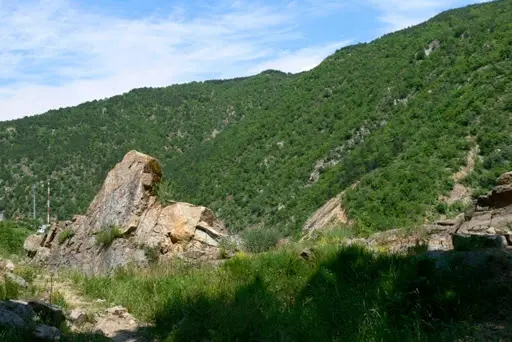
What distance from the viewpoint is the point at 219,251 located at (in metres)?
10.4

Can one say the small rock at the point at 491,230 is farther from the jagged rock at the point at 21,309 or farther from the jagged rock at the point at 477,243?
the jagged rock at the point at 21,309

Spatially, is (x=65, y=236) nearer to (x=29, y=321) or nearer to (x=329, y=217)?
(x=29, y=321)

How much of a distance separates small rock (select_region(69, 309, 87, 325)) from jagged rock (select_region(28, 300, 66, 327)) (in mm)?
157

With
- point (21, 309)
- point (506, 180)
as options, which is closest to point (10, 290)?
point (21, 309)

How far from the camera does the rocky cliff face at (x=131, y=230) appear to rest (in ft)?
36.3

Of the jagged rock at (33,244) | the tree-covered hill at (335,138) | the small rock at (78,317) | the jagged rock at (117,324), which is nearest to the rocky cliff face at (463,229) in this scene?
the jagged rock at (117,324)

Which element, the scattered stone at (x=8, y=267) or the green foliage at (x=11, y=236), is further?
the green foliage at (x=11, y=236)

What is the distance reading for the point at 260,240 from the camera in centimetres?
1217

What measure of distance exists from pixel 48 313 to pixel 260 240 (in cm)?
707

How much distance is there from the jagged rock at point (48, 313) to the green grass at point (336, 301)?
0.94 m

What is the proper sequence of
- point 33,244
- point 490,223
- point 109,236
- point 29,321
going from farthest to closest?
1. point 33,244
2. point 109,236
3. point 490,223
4. point 29,321

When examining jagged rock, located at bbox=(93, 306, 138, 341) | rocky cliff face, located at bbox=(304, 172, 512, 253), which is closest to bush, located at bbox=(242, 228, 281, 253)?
rocky cliff face, located at bbox=(304, 172, 512, 253)

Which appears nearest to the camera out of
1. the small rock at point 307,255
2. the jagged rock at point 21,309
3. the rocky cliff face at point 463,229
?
the jagged rock at point 21,309

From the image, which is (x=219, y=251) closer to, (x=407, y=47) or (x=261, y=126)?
(x=407, y=47)
